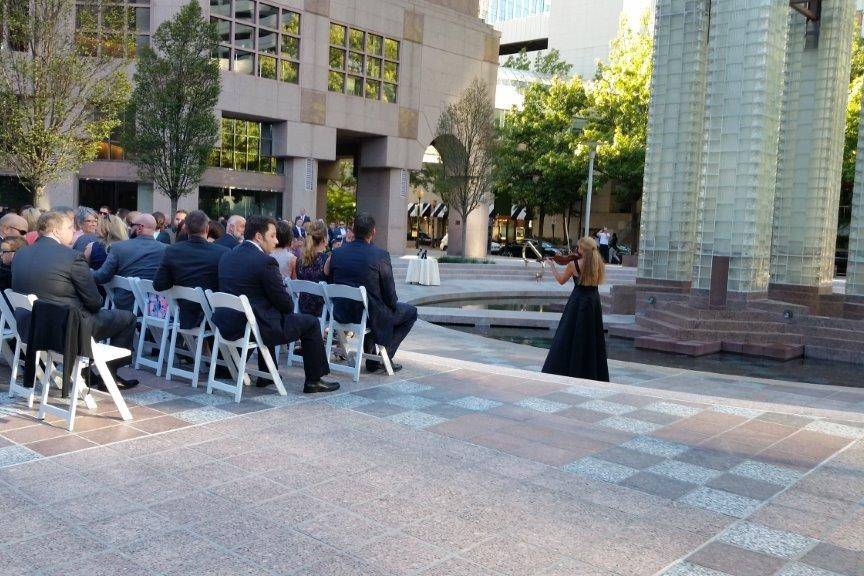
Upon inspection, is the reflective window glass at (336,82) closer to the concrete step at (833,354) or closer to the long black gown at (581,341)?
the concrete step at (833,354)

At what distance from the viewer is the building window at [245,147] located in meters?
31.9

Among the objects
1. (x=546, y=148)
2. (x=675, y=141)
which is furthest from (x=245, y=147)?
(x=675, y=141)

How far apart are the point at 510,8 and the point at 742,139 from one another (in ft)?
345

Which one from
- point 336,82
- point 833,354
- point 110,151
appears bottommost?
point 833,354

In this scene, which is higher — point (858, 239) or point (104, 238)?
point (858, 239)

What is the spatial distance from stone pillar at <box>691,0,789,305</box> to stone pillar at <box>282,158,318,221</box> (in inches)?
839

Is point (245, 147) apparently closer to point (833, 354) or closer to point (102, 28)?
point (102, 28)

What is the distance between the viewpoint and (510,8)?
4422 inches

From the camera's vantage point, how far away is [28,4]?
55.5ft

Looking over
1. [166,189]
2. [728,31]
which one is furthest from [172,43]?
[728,31]

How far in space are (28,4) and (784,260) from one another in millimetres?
18063

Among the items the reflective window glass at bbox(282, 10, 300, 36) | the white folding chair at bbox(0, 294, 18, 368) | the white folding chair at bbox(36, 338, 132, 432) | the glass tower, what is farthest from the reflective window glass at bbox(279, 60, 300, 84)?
the glass tower

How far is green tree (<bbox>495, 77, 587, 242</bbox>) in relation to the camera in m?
43.6

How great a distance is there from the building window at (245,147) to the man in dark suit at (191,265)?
82.9 feet
